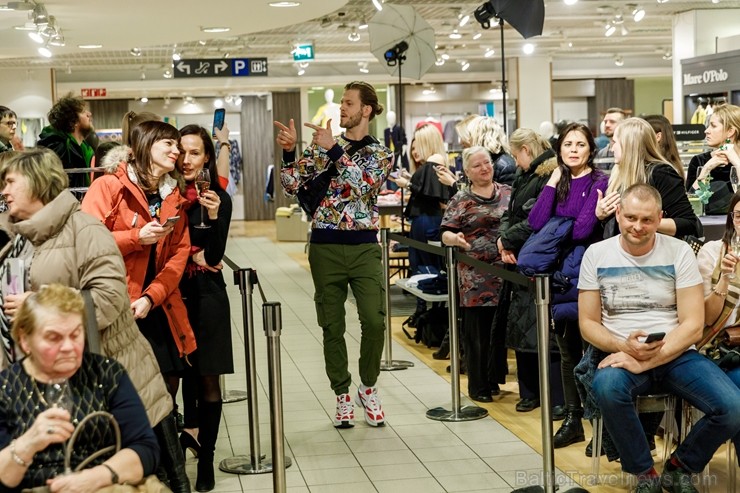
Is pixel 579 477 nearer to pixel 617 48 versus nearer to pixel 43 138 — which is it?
pixel 43 138

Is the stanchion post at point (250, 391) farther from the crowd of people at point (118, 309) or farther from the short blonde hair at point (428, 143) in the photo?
the short blonde hair at point (428, 143)

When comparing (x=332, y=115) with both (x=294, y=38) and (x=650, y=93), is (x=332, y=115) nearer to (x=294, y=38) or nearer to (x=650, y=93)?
(x=294, y=38)

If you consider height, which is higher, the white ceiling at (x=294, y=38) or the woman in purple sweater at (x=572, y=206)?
the white ceiling at (x=294, y=38)

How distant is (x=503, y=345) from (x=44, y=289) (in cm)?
370

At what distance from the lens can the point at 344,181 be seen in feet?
17.3

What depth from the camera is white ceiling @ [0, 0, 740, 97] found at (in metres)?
8.43

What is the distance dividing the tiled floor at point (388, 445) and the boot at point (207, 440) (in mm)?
87

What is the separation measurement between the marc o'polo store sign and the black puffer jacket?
7.68m

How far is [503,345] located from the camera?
19.7 feet

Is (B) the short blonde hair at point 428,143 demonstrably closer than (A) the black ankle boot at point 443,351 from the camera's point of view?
No

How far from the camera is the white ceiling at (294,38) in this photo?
8430mm

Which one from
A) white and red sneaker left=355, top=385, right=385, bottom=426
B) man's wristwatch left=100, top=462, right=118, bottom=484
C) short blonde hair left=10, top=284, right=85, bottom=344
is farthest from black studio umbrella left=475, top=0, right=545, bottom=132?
man's wristwatch left=100, top=462, right=118, bottom=484

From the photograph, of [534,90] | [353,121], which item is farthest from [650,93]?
[353,121]

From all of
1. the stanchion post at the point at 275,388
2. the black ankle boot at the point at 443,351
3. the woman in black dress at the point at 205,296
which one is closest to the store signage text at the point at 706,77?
the black ankle boot at the point at 443,351
